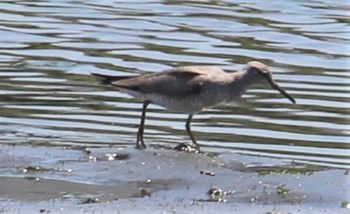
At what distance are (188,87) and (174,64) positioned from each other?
4368 millimetres

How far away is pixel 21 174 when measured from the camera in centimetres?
1063

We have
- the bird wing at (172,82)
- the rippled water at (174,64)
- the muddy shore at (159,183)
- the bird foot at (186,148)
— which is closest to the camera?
the muddy shore at (159,183)

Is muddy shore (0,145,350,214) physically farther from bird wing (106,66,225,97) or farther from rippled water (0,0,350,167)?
rippled water (0,0,350,167)

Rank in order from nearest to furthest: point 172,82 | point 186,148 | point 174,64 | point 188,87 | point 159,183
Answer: point 159,183 < point 186,148 < point 188,87 < point 172,82 < point 174,64

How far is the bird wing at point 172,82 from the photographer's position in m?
11.9

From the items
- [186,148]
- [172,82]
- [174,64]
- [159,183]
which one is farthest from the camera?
[174,64]

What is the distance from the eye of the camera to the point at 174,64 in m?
16.2

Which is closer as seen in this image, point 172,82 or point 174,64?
point 172,82

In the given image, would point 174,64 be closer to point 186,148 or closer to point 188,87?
point 188,87

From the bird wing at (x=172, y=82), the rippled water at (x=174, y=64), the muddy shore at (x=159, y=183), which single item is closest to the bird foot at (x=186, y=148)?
the muddy shore at (x=159, y=183)

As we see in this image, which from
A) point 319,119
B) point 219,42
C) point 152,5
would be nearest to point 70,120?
point 319,119

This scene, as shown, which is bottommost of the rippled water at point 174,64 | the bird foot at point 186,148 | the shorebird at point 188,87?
the rippled water at point 174,64

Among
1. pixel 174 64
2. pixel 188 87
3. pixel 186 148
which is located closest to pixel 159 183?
pixel 186 148

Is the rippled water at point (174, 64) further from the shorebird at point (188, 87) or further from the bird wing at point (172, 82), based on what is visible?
the bird wing at point (172, 82)
